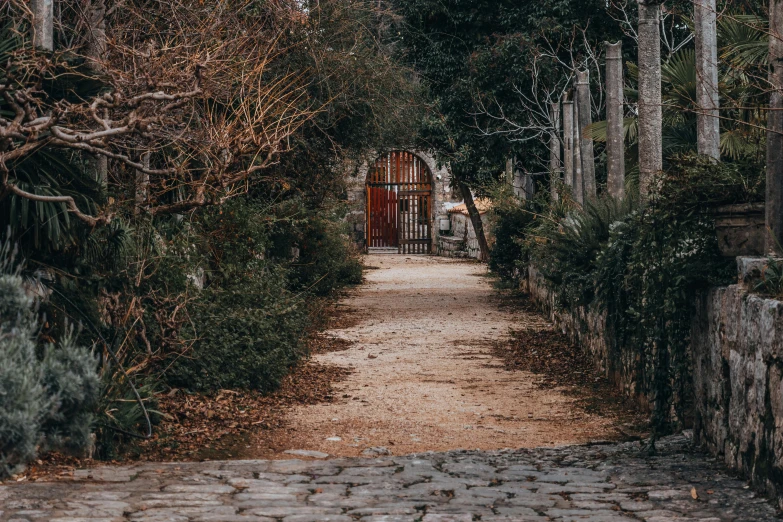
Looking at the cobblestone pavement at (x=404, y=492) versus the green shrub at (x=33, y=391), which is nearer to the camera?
the green shrub at (x=33, y=391)

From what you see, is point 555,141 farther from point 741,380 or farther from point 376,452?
point 741,380

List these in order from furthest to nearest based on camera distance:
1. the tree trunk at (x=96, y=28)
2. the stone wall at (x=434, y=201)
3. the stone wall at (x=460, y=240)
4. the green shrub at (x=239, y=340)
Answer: the stone wall at (x=434, y=201)
the stone wall at (x=460, y=240)
the tree trunk at (x=96, y=28)
the green shrub at (x=239, y=340)

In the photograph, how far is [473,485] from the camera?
569 centimetres

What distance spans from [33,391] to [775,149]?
445 cm

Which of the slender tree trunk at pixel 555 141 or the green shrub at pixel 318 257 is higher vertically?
the slender tree trunk at pixel 555 141

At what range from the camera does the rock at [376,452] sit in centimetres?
725

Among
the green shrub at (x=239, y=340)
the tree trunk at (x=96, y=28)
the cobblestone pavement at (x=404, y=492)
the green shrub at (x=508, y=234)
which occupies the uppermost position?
the tree trunk at (x=96, y=28)

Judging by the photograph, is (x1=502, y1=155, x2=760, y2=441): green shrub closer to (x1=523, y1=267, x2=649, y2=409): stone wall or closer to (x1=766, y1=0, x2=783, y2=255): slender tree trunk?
(x1=766, y1=0, x2=783, y2=255): slender tree trunk

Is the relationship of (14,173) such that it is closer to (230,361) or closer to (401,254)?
(230,361)

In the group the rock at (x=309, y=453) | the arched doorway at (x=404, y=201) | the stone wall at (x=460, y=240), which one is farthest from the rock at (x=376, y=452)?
the arched doorway at (x=404, y=201)

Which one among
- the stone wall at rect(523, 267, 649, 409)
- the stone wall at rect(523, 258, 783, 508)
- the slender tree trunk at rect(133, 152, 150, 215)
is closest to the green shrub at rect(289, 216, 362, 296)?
the stone wall at rect(523, 267, 649, 409)

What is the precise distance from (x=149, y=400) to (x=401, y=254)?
95.0 ft

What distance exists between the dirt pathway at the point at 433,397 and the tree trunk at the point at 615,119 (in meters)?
2.54

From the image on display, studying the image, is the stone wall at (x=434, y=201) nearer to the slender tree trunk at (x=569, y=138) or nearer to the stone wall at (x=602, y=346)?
the slender tree trunk at (x=569, y=138)
